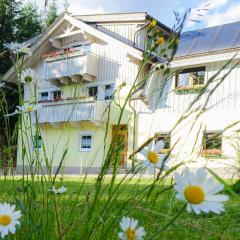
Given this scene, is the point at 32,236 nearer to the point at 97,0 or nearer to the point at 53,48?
the point at 97,0

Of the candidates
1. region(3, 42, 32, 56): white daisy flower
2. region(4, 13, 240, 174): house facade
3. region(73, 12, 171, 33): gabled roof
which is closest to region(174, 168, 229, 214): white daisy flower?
region(3, 42, 32, 56): white daisy flower

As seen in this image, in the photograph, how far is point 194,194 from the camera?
56cm

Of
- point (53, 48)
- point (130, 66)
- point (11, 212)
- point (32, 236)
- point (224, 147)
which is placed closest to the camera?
point (11, 212)

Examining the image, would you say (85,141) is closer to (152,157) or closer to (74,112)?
(74,112)

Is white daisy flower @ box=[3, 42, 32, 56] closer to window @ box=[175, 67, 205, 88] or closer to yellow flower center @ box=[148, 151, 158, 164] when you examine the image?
yellow flower center @ box=[148, 151, 158, 164]

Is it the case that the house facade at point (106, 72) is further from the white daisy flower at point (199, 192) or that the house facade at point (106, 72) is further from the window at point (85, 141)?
the white daisy flower at point (199, 192)

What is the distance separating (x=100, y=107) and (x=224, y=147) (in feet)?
17.0

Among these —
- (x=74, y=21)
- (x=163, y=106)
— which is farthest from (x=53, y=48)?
(x=163, y=106)

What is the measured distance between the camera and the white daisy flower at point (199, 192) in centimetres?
55

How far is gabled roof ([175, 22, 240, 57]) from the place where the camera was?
13578 mm

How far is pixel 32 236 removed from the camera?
103cm

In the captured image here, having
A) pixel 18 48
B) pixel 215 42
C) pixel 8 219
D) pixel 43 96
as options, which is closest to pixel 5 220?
pixel 8 219

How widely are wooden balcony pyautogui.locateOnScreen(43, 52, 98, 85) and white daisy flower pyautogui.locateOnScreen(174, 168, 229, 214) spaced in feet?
49.3

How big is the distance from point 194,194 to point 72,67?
1619 centimetres
